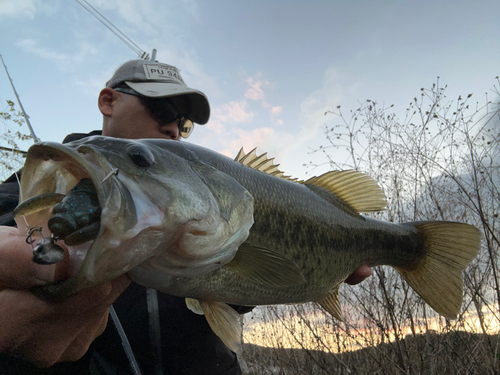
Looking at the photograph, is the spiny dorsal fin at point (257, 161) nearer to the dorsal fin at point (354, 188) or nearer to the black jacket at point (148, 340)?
the dorsal fin at point (354, 188)

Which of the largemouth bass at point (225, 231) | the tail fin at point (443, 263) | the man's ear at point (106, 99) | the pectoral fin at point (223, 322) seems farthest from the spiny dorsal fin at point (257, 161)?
the man's ear at point (106, 99)

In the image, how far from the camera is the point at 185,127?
318cm

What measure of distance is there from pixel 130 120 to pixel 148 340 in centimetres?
170

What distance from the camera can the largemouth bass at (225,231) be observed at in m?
0.78

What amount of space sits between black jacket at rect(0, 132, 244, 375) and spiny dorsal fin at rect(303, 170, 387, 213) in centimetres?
126

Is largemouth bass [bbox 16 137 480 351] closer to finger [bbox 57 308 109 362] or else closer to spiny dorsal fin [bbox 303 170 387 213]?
spiny dorsal fin [bbox 303 170 387 213]

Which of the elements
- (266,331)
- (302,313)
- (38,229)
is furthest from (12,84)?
(266,331)

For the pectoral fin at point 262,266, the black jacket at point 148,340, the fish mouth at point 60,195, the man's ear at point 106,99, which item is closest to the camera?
the fish mouth at point 60,195

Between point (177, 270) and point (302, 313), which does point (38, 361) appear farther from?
point (302, 313)

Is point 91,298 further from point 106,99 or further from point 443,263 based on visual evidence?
point 443,263

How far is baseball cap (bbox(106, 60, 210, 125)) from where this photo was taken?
2.56 m

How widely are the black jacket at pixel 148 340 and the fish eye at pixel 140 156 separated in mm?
1227

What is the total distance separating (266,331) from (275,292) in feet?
13.8

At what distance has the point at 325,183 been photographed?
211 cm
